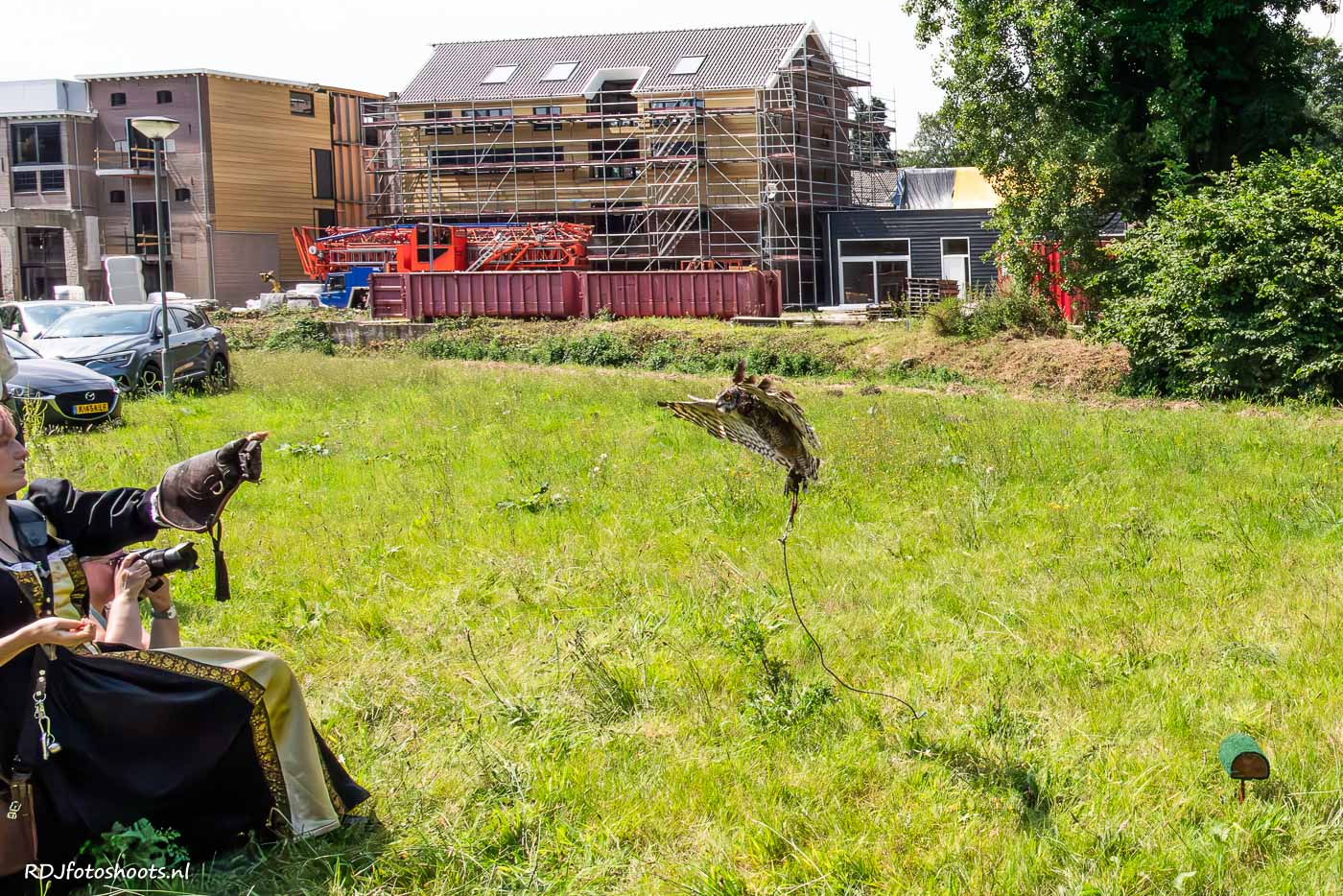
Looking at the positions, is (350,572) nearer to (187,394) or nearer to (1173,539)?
(1173,539)

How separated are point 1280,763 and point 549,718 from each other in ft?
10.2

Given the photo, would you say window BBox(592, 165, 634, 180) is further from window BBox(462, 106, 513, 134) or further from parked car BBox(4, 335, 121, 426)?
parked car BBox(4, 335, 121, 426)

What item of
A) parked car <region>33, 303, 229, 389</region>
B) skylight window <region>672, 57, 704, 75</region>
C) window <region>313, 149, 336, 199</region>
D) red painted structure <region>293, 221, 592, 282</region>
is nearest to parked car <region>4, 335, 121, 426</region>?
parked car <region>33, 303, 229, 389</region>

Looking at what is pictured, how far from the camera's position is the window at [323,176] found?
5581cm

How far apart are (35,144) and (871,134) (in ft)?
111

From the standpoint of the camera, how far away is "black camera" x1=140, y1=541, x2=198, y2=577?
413 centimetres

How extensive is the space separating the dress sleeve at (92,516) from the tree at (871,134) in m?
46.9

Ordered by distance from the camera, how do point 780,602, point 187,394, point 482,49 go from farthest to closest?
point 482,49, point 187,394, point 780,602

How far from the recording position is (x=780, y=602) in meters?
7.82

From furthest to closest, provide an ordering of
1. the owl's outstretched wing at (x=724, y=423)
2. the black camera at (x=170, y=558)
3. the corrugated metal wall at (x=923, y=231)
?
the corrugated metal wall at (x=923, y=231), the owl's outstretched wing at (x=724, y=423), the black camera at (x=170, y=558)

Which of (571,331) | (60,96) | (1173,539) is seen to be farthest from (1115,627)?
(60,96)

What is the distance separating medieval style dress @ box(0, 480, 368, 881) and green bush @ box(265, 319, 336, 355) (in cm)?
3077

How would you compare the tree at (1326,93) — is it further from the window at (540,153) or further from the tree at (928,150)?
the window at (540,153)

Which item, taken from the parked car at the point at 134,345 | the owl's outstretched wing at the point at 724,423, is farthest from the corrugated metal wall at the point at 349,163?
the owl's outstretched wing at the point at 724,423
